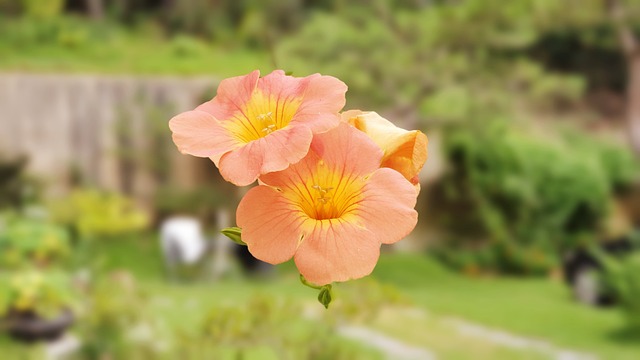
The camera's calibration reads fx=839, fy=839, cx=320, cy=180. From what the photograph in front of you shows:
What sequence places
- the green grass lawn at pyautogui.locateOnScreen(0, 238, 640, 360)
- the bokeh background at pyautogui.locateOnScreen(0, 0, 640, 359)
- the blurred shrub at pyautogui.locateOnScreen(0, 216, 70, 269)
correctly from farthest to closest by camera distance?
the bokeh background at pyautogui.locateOnScreen(0, 0, 640, 359) < the green grass lawn at pyautogui.locateOnScreen(0, 238, 640, 360) < the blurred shrub at pyautogui.locateOnScreen(0, 216, 70, 269)

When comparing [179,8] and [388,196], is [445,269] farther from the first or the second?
[388,196]

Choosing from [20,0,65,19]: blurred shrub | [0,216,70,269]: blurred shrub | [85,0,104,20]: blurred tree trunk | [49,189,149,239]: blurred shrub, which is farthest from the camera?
[85,0,104,20]: blurred tree trunk

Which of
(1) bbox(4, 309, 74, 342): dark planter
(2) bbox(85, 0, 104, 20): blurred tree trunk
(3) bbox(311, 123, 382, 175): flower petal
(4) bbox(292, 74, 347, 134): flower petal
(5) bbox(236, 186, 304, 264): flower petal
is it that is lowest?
(2) bbox(85, 0, 104, 20): blurred tree trunk

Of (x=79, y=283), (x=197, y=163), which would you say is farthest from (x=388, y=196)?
(x=197, y=163)

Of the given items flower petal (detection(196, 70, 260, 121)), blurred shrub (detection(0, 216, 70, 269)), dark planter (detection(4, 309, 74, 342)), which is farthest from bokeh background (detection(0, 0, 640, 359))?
flower petal (detection(196, 70, 260, 121))

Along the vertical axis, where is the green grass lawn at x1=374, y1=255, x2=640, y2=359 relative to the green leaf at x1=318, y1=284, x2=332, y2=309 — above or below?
below

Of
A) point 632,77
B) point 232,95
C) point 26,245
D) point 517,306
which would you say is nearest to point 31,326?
point 26,245

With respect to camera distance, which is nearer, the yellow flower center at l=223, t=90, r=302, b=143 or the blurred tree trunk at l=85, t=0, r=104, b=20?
the yellow flower center at l=223, t=90, r=302, b=143

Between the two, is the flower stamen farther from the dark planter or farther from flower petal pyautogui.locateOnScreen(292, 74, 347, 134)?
the dark planter

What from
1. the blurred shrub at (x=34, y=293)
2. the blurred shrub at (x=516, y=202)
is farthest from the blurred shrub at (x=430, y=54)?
the blurred shrub at (x=34, y=293)
